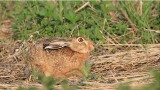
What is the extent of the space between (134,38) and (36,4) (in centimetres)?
176

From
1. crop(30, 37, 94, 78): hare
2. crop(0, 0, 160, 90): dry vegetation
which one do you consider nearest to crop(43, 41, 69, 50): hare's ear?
crop(30, 37, 94, 78): hare

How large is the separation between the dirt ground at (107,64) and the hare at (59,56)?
0.25 metres

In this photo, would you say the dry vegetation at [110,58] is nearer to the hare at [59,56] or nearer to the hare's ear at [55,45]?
the hare at [59,56]

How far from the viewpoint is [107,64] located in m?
6.98

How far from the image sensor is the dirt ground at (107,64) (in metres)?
5.96

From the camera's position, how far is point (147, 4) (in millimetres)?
8594

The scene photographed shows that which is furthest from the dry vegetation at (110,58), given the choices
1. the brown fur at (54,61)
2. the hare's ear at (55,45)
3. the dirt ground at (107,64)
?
the hare's ear at (55,45)

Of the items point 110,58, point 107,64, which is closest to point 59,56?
point 107,64

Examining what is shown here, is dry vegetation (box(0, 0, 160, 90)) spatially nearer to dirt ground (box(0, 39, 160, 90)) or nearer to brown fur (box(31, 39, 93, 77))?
dirt ground (box(0, 39, 160, 90))

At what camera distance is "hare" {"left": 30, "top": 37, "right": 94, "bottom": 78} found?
6266 mm

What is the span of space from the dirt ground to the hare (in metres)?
0.25

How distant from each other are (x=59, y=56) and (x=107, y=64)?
89cm

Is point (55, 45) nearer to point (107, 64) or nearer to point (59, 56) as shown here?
point (59, 56)

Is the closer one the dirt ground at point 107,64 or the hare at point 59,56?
the dirt ground at point 107,64
